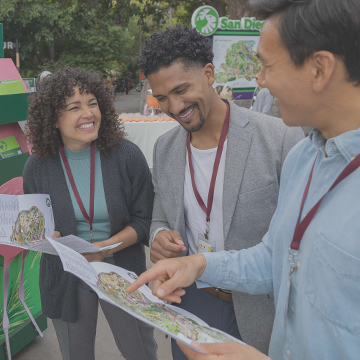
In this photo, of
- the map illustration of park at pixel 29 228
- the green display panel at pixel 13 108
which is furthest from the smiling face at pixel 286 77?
the green display panel at pixel 13 108

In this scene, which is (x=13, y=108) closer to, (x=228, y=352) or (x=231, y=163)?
(x=231, y=163)

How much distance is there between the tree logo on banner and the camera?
340 inches

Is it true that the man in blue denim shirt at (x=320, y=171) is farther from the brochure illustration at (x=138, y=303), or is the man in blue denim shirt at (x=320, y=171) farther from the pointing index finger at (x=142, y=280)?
the pointing index finger at (x=142, y=280)

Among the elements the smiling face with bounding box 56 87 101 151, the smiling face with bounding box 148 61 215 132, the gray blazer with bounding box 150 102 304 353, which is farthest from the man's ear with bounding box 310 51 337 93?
the smiling face with bounding box 56 87 101 151

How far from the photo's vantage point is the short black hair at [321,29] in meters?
0.84

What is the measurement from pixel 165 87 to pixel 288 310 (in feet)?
3.59

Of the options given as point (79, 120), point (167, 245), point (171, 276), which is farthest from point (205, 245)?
point (79, 120)

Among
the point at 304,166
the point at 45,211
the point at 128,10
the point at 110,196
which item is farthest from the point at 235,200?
the point at 128,10

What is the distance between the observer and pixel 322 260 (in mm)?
930

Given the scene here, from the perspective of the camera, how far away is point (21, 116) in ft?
8.50

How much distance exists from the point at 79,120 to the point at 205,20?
25.1ft

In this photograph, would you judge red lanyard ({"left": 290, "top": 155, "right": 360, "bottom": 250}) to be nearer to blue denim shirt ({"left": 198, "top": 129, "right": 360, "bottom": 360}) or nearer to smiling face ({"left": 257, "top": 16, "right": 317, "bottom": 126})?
blue denim shirt ({"left": 198, "top": 129, "right": 360, "bottom": 360})

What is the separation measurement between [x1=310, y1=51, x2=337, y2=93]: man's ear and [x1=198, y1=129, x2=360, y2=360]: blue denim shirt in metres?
0.13

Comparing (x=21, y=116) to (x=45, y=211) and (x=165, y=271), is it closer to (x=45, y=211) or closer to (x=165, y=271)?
(x=45, y=211)
